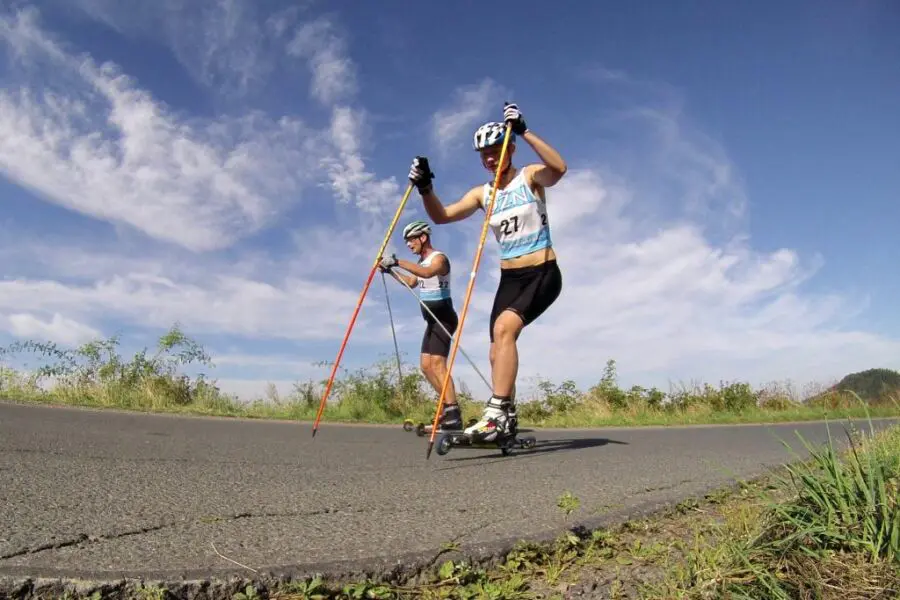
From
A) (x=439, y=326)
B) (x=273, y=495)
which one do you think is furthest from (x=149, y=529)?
(x=439, y=326)

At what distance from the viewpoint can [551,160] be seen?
16.3 feet

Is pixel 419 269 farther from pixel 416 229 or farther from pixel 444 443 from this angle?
pixel 444 443

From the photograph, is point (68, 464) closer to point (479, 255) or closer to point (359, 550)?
point (359, 550)

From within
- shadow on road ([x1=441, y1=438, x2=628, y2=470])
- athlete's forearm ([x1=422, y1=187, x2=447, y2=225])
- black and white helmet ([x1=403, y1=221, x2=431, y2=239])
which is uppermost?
black and white helmet ([x1=403, y1=221, x2=431, y2=239])

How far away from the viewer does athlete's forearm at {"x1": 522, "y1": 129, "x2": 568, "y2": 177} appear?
16.3 feet

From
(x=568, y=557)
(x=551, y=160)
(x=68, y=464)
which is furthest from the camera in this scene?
(x=551, y=160)

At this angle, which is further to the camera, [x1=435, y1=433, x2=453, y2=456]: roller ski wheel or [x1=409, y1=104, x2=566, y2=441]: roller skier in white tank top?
[x1=409, y1=104, x2=566, y2=441]: roller skier in white tank top

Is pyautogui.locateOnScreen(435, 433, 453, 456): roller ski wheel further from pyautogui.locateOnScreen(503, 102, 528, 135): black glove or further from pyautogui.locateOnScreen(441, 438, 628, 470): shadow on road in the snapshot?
pyautogui.locateOnScreen(503, 102, 528, 135): black glove

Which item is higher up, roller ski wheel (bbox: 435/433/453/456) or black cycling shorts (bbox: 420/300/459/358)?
black cycling shorts (bbox: 420/300/459/358)

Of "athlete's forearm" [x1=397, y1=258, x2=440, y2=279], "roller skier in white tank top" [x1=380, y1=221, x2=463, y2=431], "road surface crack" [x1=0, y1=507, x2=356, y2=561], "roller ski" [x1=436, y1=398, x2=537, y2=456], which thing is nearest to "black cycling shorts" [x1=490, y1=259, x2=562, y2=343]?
"roller ski" [x1=436, y1=398, x2=537, y2=456]

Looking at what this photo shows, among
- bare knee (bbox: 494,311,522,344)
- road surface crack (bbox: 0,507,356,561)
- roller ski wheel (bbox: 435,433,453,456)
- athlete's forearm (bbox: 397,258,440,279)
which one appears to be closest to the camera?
road surface crack (bbox: 0,507,356,561)

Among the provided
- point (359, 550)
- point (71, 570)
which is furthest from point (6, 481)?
point (359, 550)

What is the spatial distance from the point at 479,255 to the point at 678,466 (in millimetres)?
2181

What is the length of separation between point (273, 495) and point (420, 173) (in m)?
3.41
